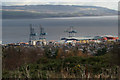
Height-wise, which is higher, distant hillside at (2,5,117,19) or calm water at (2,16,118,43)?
distant hillside at (2,5,117,19)

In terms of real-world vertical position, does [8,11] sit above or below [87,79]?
above

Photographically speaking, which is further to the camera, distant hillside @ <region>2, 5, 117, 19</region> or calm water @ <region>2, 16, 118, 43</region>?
distant hillside @ <region>2, 5, 117, 19</region>

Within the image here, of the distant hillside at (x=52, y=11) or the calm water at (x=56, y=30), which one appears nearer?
the calm water at (x=56, y=30)

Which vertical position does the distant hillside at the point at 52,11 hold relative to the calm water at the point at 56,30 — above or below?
above

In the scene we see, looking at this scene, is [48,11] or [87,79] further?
[48,11]

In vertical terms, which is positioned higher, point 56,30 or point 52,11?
point 52,11

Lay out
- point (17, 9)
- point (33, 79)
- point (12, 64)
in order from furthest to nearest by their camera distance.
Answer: point (17, 9) < point (12, 64) < point (33, 79)

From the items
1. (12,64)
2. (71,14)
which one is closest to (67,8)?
(71,14)

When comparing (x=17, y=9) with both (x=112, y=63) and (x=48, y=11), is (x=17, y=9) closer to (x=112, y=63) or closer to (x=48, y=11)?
(x=48, y=11)

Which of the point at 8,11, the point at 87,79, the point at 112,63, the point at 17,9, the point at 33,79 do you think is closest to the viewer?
the point at 87,79

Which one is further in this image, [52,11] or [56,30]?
[52,11]

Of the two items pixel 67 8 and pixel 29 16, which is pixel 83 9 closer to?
pixel 67 8
